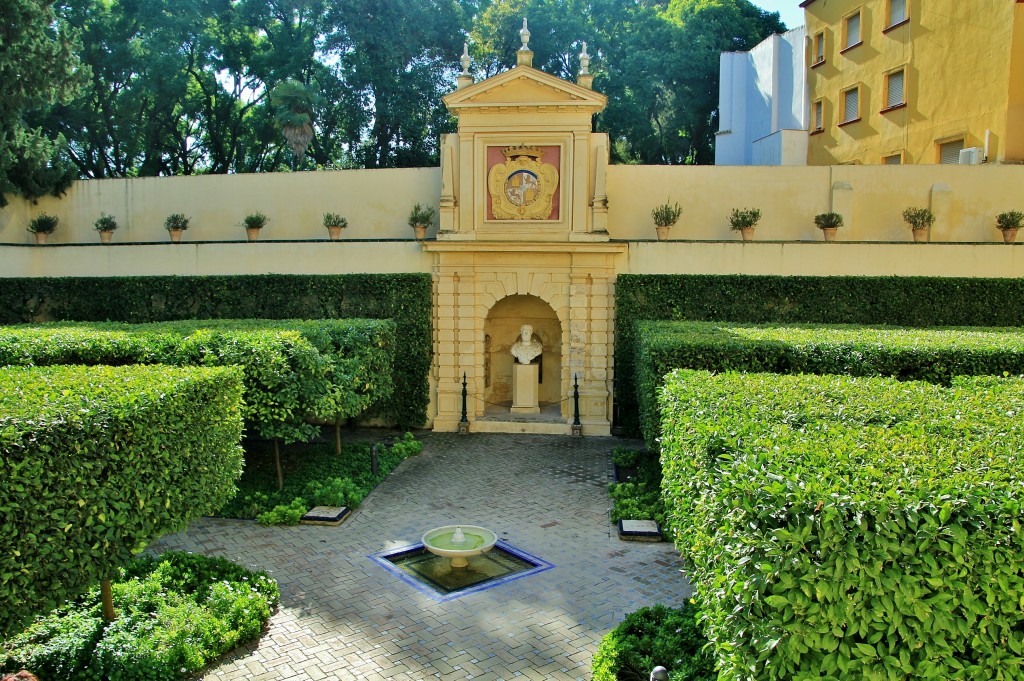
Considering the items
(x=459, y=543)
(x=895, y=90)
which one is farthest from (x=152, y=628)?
(x=895, y=90)

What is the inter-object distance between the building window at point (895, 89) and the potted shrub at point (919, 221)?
20.4ft

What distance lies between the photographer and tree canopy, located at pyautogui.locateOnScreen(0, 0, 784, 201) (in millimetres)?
29172

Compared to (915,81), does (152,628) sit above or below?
below

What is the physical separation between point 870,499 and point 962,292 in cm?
1757

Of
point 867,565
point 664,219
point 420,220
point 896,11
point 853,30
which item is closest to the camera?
point 867,565

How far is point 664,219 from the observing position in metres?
21.2

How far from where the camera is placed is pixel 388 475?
15570 mm

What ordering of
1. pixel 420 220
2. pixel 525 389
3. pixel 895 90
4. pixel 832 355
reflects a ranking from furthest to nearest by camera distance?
pixel 895 90 < pixel 420 220 < pixel 525 389 < pixel 832 355

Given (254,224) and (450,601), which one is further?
(254,224)

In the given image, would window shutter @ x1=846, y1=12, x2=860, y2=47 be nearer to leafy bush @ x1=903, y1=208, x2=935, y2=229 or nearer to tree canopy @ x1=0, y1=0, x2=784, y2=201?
tree canopy @ x1=0, y1=0, x2=784, y2=201

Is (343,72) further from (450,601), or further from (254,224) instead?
(450,601)

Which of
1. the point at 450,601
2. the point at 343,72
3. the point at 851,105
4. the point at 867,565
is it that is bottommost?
the point at 450,601

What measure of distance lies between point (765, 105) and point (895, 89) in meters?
6.11

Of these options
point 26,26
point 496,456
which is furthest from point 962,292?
point 26,26
